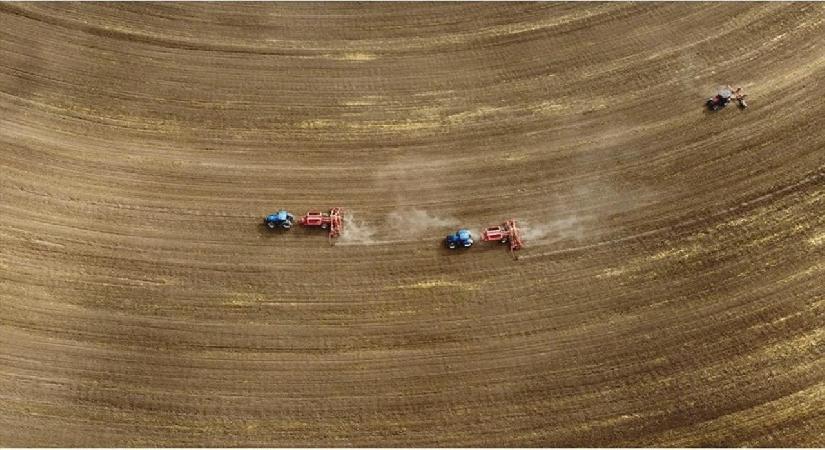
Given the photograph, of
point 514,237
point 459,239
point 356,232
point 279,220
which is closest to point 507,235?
point 514,237

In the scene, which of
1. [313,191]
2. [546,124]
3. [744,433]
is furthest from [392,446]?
[546,124]

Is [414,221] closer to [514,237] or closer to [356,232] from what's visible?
[356,232]

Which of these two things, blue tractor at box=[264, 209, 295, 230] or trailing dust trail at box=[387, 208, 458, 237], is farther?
trailing dust trail at box=[387, 208, 458, 237]

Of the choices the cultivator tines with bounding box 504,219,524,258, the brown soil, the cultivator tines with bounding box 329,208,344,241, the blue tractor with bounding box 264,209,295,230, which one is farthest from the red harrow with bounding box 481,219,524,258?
the blue tractor with bounding box 264,209,295,230

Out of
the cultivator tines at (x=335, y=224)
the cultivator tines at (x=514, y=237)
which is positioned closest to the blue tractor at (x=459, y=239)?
the cultivator tines at (x=514, y=237)

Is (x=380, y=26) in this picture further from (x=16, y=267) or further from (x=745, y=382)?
(x=745, y=382)

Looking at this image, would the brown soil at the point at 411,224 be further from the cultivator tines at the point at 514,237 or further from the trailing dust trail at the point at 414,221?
the cultivator tines at the point at 514,237

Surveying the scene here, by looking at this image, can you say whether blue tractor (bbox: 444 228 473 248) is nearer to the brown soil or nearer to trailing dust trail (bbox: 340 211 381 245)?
the brown soil
